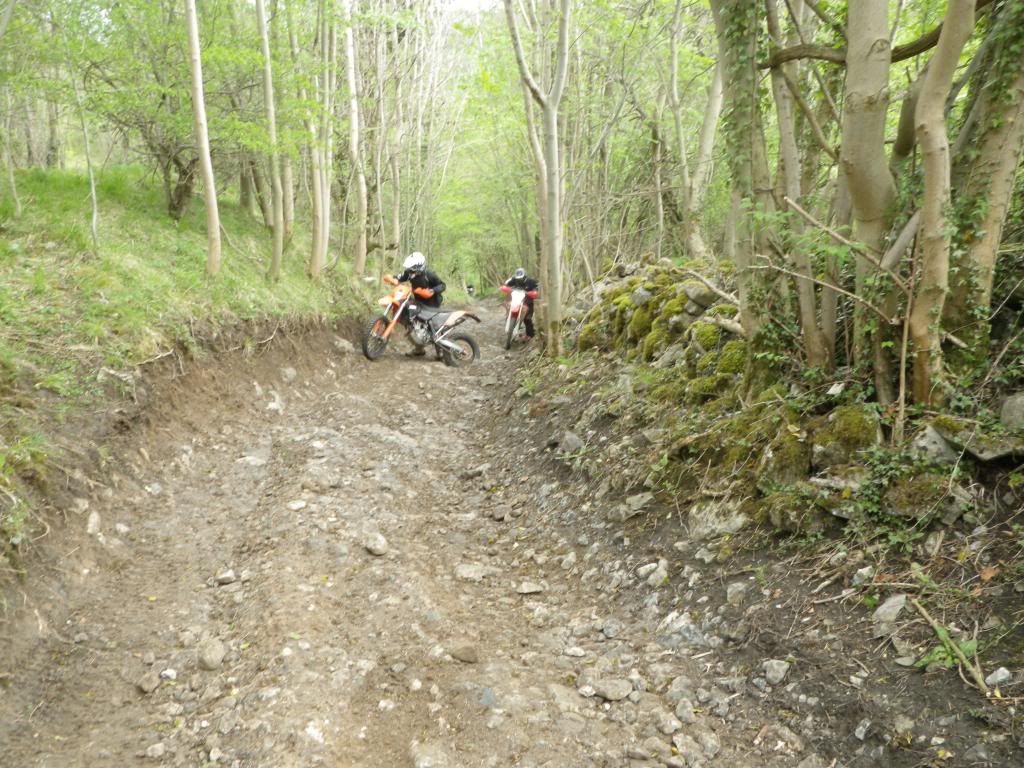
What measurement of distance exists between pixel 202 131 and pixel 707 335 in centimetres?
585

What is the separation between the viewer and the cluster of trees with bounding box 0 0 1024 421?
3.09 meters

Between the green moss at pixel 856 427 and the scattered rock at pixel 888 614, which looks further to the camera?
the green moss at pixel 856 427

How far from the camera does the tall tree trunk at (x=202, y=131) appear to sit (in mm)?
6203

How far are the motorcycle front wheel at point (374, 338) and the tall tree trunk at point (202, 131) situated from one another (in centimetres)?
263

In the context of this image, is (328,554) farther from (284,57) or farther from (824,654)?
(284,57)

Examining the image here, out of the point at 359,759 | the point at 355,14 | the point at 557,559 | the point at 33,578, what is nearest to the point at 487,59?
the point at 355,14

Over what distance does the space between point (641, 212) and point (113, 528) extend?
1200 cm

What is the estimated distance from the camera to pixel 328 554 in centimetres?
404

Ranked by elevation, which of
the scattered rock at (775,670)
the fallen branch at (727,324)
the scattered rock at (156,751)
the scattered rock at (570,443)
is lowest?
the scattered rock at (156,751)

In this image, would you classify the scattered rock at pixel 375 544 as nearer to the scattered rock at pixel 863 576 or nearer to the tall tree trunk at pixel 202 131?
the scattered rock at pixel 863 576

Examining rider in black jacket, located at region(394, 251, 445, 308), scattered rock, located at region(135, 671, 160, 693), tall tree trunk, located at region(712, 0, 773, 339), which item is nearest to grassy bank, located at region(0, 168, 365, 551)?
scattered rock, located at region(135, 671, 160, 693)

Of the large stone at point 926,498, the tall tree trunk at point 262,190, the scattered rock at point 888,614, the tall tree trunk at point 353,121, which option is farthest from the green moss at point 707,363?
the tall tree trunk at point 262,190

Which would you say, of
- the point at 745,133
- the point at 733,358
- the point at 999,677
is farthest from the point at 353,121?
the point at 999,677

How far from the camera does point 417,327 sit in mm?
9883
